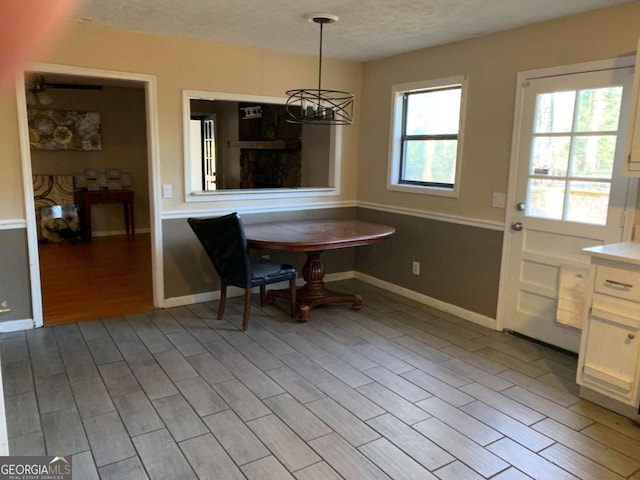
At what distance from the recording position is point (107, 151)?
730 cm

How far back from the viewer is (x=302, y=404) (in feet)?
8.68

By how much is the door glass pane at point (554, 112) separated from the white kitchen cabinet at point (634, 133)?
0.55m

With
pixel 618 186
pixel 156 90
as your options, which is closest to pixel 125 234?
pixel 156 90

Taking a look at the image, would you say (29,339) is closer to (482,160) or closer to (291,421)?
(291,421)

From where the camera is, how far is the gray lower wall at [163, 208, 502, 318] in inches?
153

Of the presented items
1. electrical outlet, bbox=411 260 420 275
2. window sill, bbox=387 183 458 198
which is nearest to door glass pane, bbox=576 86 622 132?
Result: window sill, bbox=387 183 458 198

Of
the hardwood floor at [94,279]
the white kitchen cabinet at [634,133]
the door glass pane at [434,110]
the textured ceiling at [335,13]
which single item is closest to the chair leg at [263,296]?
the hardwood floor at [94,279]

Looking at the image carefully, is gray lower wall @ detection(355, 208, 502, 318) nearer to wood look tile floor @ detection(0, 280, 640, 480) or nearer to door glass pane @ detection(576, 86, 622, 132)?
wood look tile floor @ detection(0, 280, 640, 480)

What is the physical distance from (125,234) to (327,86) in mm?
4473

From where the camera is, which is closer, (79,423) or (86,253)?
(79,423)

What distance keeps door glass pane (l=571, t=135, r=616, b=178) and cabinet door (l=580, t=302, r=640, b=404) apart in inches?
39.1

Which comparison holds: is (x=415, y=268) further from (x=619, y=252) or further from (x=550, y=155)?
(x=619, y=252)

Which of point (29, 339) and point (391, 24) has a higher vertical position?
point (391, 24)

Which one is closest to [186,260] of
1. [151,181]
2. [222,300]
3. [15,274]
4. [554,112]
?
[222,300]
